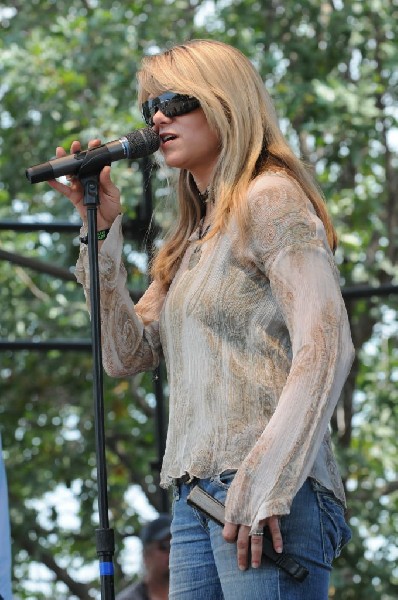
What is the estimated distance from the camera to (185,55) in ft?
8.36

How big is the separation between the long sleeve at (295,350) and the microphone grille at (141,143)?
29 cm

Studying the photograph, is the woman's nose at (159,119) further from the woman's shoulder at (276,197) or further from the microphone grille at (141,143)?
the woman's shoulder at (276,197)

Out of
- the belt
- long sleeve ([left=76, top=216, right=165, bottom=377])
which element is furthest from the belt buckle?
long sleeve ([left=76, top=216, right=165, bottom=377])

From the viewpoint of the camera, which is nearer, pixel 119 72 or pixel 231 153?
pixel 231 153

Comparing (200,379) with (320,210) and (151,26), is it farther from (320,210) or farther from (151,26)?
(151,26)

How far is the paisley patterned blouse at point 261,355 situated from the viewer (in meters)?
2.14

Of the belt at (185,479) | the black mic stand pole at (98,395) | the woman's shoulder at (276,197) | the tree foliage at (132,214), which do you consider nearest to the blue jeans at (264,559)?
the belt at (185,479)

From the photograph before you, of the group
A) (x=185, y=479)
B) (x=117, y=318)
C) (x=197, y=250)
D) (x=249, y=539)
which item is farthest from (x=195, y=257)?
(x=249, y=539)

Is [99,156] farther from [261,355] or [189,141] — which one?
[261,355]

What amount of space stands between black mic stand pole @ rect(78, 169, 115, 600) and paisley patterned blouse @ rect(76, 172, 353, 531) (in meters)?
0.13

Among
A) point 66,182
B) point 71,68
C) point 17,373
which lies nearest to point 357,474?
point 17,373

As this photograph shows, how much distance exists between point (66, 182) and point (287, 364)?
26.2 inches

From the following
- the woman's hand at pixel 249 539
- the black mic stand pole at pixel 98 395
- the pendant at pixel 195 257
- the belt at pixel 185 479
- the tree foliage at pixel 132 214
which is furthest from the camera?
the tree foliage at pixel 132 214

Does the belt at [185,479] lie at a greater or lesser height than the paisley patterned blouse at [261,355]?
lesser
